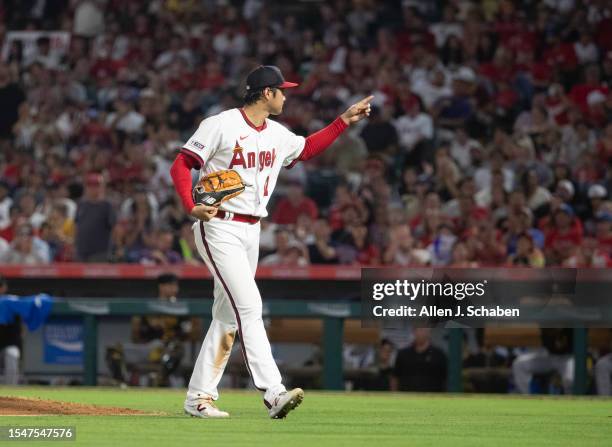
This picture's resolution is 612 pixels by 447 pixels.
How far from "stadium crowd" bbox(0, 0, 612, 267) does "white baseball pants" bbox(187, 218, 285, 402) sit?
532cm

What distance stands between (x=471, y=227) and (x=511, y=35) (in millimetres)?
5420

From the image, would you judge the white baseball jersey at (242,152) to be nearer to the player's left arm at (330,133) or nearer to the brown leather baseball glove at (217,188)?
the brown leather baseball glove at (217,188)

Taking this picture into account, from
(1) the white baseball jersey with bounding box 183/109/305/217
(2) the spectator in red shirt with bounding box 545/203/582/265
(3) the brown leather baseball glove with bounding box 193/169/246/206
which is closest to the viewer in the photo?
(3) the brown leather baseball glove with bounding box 193/169/246/206

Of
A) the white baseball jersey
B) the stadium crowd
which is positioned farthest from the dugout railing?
the white baseball jersey

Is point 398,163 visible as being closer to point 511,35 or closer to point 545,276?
point 511,35

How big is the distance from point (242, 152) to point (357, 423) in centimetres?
169

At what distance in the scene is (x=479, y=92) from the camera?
1725 centimetres

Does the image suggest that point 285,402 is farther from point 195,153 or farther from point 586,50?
point 586,50

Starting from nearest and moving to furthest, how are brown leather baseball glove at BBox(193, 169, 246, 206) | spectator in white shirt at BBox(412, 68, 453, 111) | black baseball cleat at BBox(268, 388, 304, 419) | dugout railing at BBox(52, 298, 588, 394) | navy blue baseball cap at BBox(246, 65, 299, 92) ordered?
black baseball cleat at BBox(268, 388, 304, 419), brown leather baseball glove at BBox(193, 169, 246, 206), navy blue baseball cap at BBox(246, 65, 299, 92), dugout railing at BBox(52, 298, 588, 394), spectator in white shirt at BBox(412, 68, 453, 111)

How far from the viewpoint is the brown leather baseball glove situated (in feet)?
24.2

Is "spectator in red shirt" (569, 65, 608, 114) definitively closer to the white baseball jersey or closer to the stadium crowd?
the stadium crowd

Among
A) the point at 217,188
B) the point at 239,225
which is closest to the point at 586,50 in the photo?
the point at 239,225

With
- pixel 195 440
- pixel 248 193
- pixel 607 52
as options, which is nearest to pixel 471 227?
pixel 607 52

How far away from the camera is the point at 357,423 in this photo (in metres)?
7.52
